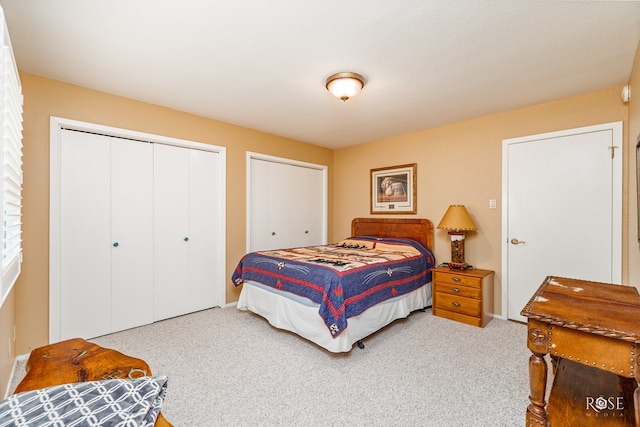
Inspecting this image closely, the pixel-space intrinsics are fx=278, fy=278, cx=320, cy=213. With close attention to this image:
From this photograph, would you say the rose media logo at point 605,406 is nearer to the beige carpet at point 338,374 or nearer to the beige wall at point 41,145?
the beige carpet at point 338,374

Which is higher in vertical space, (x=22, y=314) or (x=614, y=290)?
(x=614, y=290)

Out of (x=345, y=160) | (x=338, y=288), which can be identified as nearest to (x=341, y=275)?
(x=338, y=288)

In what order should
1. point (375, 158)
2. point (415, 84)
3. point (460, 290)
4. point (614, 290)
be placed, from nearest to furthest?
point (614, 290) < point (415, 84) < point (460, 290) < point (375, 158)

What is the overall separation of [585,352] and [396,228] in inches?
121

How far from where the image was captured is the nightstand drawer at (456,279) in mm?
3010

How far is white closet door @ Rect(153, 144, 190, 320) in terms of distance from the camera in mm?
3137

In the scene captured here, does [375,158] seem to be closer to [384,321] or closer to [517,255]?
[517,255]

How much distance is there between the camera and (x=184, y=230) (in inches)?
131

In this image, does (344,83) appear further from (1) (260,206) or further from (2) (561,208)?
(2) (561,208)

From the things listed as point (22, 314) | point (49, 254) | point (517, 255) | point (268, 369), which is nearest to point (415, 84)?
point (517, 255)

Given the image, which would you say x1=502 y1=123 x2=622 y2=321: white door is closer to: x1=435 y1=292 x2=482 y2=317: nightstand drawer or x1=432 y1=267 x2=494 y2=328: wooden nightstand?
x1=432 y1=267 x2=494 y2=328: wooden nightstand

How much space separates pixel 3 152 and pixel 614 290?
3149mm

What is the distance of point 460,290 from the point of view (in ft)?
10.3

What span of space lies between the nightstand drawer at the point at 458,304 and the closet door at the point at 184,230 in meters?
2.78
